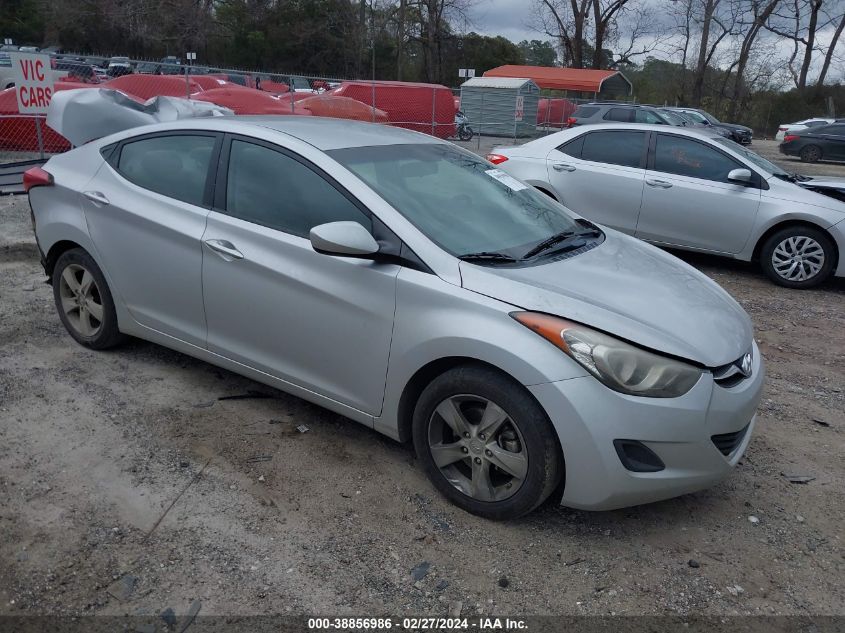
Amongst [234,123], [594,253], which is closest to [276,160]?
[234,123]

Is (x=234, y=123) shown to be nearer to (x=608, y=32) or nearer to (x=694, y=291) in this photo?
(x=694, y=291)

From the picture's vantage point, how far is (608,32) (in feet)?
169

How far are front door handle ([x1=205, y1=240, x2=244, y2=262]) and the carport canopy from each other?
39.8 m

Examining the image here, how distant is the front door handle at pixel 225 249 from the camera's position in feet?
12.2

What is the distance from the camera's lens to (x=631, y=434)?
9.23 feet

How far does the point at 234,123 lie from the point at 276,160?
48cm

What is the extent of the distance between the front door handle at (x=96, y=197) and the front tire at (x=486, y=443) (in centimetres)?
240

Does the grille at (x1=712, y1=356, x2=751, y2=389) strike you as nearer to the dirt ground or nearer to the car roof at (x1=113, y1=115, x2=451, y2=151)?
the dirt ground

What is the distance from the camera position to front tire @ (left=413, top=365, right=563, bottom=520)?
9.54ft

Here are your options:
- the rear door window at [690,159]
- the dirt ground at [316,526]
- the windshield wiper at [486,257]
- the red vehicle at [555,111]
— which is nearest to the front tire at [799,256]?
the rear door window at [690,159]

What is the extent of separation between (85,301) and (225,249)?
1434mm

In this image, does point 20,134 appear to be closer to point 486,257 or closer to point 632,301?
point 486,257

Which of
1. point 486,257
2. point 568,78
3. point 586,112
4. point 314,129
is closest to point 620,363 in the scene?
point 486,257

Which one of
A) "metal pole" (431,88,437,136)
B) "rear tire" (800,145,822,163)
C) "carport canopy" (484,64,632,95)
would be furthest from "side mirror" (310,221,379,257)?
"carport canopy" (484,64,632,95)
